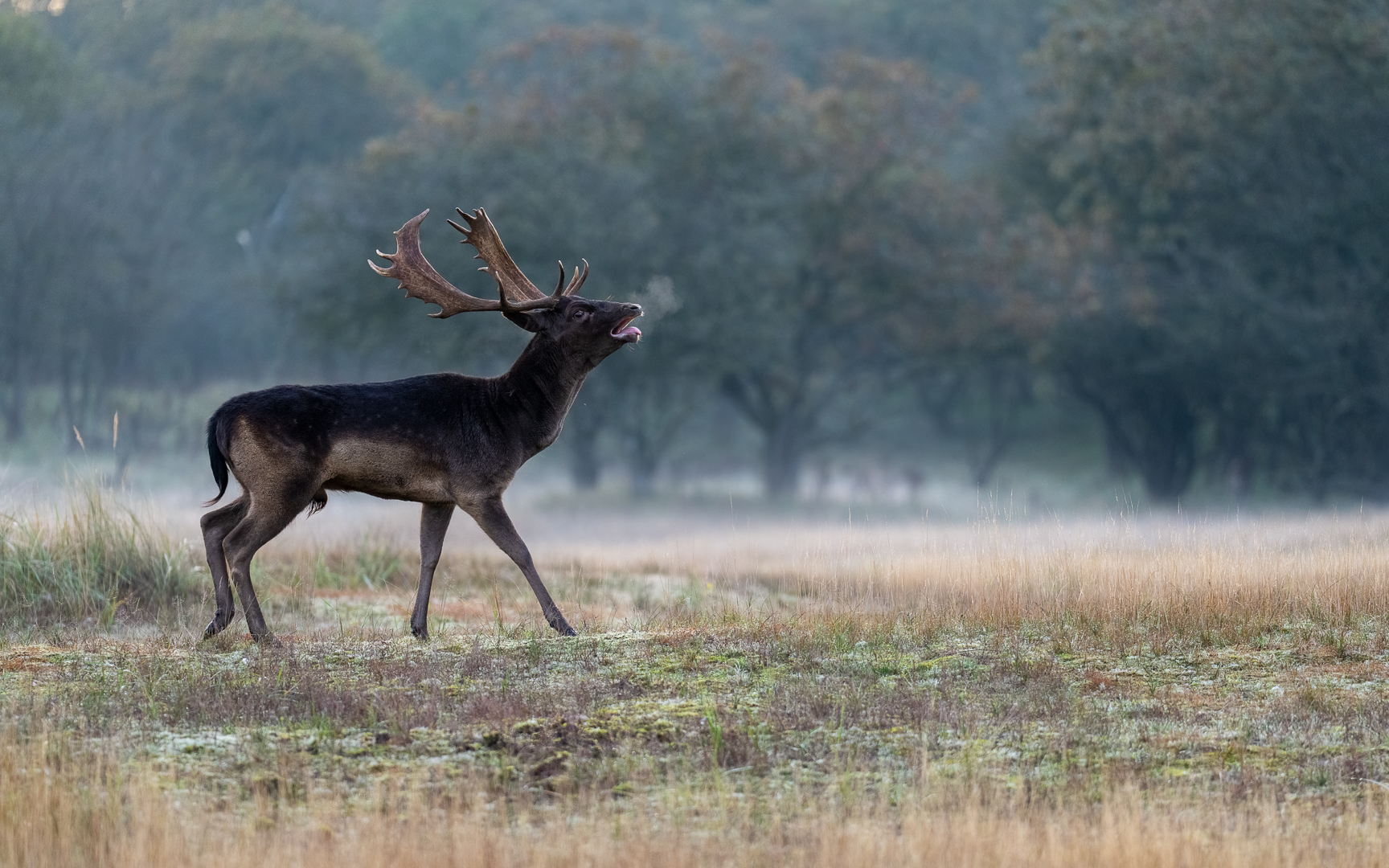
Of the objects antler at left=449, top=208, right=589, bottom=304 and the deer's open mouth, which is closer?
the deer's open mouth

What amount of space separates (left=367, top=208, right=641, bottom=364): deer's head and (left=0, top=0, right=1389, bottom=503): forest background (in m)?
23.1

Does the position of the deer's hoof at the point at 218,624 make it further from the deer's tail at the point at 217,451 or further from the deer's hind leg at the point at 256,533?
the deer's tail at the point at 217,451

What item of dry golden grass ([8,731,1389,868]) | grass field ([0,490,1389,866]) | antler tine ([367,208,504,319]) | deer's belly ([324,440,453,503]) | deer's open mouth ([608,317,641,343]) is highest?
antler tine ([367,208,504,319])

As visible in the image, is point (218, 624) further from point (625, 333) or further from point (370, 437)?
point (625, 333)

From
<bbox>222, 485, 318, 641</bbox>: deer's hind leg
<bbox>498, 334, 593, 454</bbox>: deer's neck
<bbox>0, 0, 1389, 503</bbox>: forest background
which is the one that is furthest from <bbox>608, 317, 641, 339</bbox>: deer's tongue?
<bbox>0, 0, 1389, 503</bbox>: forest background

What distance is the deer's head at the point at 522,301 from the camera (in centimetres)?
1055

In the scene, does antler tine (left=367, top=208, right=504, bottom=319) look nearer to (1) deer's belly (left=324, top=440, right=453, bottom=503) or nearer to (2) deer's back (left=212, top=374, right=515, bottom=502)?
(2) deer's back (left=212, top=374, right=515, bottom=502)

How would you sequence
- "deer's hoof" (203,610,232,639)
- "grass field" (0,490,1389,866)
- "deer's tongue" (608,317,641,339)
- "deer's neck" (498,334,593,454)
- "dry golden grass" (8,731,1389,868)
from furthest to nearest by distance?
"deer's neck" (498,334,593,454) < "deer's tongue" (608,317,641,339) < "deer's hoof" (203,610,232,639) < "grass field" (0,490,1389,866) < "dry golden grass" (8,731,1389,868)

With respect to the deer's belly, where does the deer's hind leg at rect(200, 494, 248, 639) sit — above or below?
below

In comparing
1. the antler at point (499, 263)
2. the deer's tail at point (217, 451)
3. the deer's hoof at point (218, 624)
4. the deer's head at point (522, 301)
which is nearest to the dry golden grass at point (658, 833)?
the deer's hoof at point (218, 624)

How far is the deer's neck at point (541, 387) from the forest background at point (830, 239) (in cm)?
2387

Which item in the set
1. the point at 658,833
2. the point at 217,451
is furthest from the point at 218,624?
the point at 658,833

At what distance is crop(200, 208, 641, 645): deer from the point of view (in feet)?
32.9

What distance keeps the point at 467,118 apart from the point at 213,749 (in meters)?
33.6
